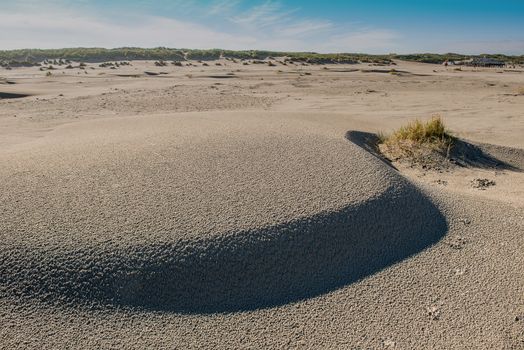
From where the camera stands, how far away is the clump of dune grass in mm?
5770

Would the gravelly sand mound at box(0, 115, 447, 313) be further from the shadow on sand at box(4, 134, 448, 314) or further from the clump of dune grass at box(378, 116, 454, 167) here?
the clump of dune grass at box(378, 116, 454, 167)

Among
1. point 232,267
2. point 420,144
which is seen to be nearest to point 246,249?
point 232,267

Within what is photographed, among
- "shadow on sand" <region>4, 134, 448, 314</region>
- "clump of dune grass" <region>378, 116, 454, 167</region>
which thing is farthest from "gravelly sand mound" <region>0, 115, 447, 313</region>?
"clump of dune grass" <region>378, 116, 454, 167</region>

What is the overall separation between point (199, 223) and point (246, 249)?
1.34 feet

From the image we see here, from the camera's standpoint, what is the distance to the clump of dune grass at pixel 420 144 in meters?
5.77

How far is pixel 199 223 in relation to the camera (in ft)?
9.91

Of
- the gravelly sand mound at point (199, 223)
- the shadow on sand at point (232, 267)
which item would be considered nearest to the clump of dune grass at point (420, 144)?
the gravelly sand mound at point (199, 223)

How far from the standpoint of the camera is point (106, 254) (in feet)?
8.82

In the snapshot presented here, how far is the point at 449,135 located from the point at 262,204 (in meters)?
4.05

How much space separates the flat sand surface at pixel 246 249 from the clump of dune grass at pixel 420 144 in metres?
0.74

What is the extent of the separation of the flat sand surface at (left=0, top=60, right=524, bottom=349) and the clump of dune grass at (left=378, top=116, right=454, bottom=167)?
0.74m

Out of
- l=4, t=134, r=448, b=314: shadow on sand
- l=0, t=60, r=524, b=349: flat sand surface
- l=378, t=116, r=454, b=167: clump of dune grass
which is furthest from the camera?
l=378, t=116, r=454, b=167: clump of dune grass

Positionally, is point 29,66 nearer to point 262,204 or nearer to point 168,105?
point 168,105

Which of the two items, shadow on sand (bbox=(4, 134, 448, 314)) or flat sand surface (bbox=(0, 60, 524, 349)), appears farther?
shadow on sand (bbox=(4, 134, 448, 314))
